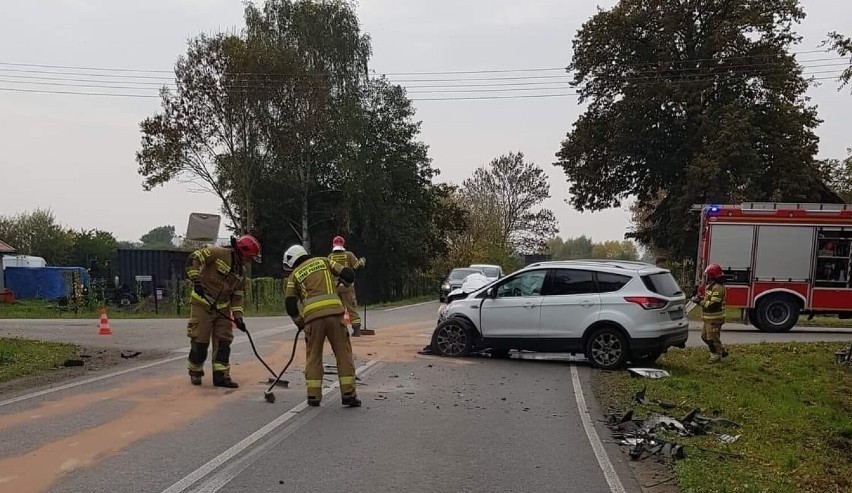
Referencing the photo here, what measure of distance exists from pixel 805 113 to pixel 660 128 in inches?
249

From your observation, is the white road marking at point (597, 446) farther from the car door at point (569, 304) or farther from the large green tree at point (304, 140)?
the large green tree at point (304, 140)

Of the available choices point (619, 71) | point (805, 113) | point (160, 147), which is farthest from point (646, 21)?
point (160, 147)

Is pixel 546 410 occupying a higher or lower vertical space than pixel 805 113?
lower

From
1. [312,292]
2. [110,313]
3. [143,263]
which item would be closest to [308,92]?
[143,263]

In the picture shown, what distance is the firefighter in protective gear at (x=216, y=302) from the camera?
9.06m

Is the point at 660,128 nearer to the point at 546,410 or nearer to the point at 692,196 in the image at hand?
the point at 692,196

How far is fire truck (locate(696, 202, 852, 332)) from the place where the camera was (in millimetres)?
17938

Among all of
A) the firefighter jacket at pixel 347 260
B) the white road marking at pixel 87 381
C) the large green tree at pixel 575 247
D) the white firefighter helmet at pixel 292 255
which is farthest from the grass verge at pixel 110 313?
the large green tree at pixel 575 247

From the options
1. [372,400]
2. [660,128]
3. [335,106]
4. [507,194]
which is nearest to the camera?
[372,400]

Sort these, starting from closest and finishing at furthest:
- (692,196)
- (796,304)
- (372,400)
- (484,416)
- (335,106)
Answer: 1. (484,416)
2. (372,400)
3. (796,304)
4. (692,196)
5. (335,106)

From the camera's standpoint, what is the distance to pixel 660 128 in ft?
112

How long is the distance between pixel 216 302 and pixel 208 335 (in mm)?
429

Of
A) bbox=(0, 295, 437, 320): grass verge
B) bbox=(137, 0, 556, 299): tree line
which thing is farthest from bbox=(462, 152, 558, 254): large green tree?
bbox=(0, 295, 437, 320): grass verge

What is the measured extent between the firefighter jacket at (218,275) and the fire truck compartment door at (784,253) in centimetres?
1400
